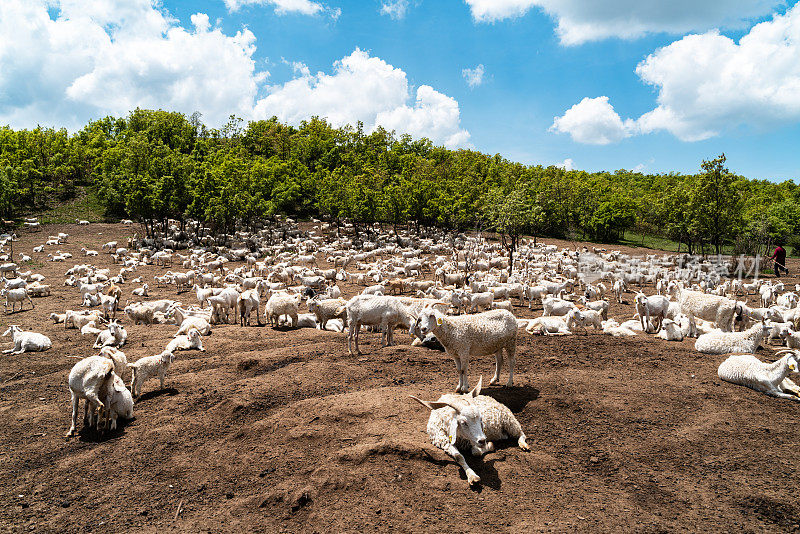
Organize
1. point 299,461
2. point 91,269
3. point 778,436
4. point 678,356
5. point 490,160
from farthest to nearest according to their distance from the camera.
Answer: point 490,160 < point 91,269 < point 678,356 < point 778,436 < point 299,461

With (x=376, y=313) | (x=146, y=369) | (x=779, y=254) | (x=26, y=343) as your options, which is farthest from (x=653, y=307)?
(x=779, y=254)

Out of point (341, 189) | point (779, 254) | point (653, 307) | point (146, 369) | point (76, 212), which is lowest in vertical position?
point (146, 369)

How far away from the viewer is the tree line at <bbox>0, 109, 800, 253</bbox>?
1673 inches

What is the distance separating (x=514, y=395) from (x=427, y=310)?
8.08 feet

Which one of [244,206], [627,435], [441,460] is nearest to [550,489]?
[441,460]

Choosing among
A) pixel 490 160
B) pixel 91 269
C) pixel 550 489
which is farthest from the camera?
pixel 490 160

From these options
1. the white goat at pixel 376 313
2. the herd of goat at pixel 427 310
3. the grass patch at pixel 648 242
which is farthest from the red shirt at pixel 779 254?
the white goat at pixel 376 313

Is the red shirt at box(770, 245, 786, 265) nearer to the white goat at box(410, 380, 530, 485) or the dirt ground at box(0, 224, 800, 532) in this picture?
the dirt ground at box(0, 224, 800, 532)

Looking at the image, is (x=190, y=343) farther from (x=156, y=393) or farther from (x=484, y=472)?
(x=484, y=472)

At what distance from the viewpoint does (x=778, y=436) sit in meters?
7.56

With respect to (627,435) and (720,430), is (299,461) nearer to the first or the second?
(627,435)

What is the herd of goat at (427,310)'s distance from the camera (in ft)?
27.5

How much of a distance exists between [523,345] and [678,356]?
4021 mm

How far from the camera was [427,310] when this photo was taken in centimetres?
894
